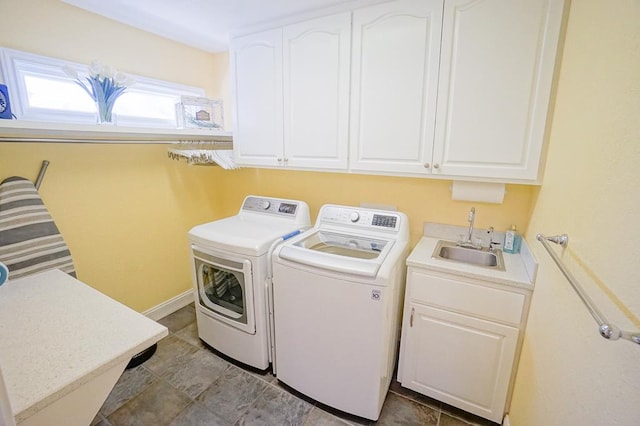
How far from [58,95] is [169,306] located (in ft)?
5.84

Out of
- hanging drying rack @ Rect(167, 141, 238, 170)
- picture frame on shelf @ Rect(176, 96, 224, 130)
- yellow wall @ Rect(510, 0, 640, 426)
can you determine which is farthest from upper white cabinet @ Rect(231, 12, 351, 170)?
yellow wall @ Rect(510, 0, 640, 426)

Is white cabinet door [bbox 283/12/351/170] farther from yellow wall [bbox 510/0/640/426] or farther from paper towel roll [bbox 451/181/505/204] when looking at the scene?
yellow wall [bbox 510/0/640/426]

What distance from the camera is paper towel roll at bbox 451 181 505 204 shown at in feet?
5.27

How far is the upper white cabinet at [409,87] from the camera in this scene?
1360 mm

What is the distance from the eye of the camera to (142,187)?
2.27 metres

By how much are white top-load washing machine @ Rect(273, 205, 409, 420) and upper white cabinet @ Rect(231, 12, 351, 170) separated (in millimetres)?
622

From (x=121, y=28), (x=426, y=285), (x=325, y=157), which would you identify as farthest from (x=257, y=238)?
(x=121, y=28)

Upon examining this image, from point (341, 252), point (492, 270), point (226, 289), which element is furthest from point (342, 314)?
point (226, 289)

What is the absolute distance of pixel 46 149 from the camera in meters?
1.74

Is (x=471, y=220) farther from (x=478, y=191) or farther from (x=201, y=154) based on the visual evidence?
(x=201, y=154)

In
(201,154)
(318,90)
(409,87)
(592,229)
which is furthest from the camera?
(201,154)

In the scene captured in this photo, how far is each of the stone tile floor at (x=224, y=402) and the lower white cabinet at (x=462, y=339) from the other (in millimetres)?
134

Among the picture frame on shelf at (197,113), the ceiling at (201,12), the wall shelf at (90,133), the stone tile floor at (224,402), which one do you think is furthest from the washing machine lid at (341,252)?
the ceiling at (201,12)

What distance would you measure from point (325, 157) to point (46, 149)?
170 centimetres
